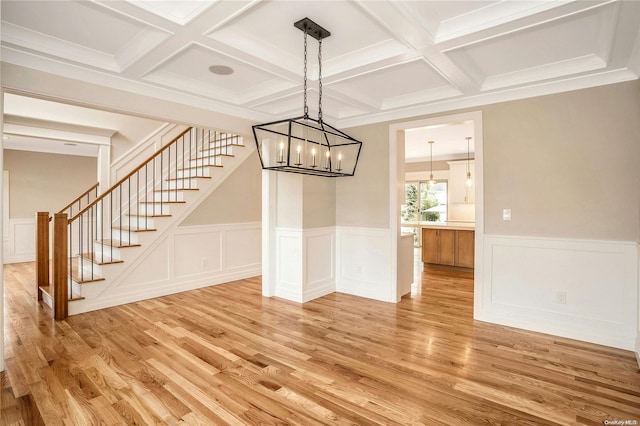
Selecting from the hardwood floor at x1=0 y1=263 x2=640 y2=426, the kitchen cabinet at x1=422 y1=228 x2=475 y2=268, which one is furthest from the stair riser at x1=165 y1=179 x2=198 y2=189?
the kitchen cabinet at x1=422 y1=228 x2=475 y2=268

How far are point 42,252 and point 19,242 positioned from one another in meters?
4.28

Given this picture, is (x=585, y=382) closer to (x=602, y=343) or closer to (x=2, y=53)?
(x=602, y=343)

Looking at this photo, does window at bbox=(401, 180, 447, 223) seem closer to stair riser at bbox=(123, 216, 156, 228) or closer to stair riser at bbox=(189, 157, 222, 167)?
stair riser at bbox=(189, 157, 222, 167)

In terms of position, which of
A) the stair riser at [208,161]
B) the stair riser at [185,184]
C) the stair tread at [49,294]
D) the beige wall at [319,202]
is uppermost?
the stair riser at [208,161]

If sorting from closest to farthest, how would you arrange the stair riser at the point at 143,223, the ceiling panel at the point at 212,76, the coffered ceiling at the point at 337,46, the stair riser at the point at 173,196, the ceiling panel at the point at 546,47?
the coffered ceiling at the point at 337,46 < the ceiling panel at the point at 546,47 < the ceiling panel at the point at 212,76 < the stair riser at the point at 143,223 < the stair riser at the point at 173,196

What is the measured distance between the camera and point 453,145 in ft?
26.2

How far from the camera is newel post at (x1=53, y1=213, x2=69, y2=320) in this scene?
155 inches

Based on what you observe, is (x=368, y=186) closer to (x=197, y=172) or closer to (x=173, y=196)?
(x=197, y=172)

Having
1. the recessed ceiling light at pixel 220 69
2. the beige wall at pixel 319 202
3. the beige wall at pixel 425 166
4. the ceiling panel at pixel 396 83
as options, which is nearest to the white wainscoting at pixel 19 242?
the beige wall at pixel 319 202

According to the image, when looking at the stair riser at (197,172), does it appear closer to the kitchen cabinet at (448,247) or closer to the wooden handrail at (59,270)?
the wooden handrail at (59,270)

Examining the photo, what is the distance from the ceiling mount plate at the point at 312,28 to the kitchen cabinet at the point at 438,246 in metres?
5.24

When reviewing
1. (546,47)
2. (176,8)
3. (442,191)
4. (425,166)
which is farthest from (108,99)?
(442,191)

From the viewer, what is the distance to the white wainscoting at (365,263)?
476 cm

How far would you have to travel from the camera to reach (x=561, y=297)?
352 cm
